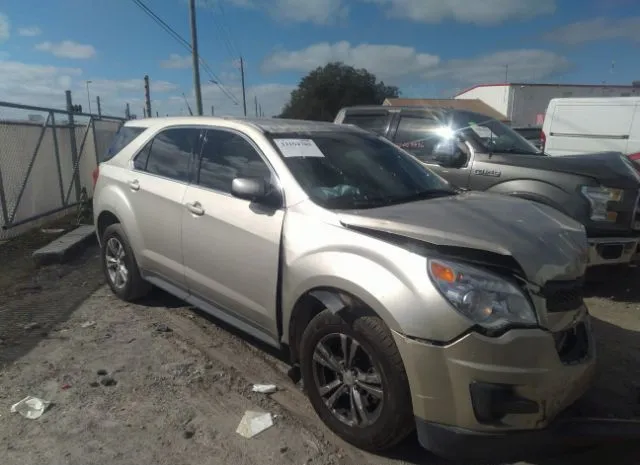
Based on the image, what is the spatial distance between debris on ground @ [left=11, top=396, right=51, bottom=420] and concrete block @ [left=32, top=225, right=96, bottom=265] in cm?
355

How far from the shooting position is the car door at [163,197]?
4.00 m

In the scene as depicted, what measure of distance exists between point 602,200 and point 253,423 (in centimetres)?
411

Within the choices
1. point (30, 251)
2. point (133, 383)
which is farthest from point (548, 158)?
point (30, 251)

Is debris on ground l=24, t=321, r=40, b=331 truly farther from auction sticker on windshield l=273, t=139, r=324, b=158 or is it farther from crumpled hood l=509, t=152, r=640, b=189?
crumpled hood l=509, t=152, r=640, b=189

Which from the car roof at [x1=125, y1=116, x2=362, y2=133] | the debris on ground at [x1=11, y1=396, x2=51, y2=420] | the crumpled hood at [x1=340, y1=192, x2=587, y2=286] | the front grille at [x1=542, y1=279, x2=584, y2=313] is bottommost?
the debris on ground at [x1=11, y1=396, x2=51, y2=420]

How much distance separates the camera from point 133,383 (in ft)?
A: 11.4

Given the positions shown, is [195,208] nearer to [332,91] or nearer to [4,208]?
[4,208]

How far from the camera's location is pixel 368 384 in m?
2.63

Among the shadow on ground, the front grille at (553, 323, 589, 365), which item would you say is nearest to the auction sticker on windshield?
the front grille at (553, 323, 589, 365)

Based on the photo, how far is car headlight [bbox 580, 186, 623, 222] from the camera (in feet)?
16.6

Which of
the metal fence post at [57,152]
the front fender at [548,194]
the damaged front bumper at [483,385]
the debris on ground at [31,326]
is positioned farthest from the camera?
the metal fence post at [57,152]

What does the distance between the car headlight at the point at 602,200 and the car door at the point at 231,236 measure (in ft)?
11.6

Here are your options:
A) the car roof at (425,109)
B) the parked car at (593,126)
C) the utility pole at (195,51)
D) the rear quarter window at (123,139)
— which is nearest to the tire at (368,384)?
the rear quarter window at (123,139)

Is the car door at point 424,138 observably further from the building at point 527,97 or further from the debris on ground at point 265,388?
the building at point 527,97
